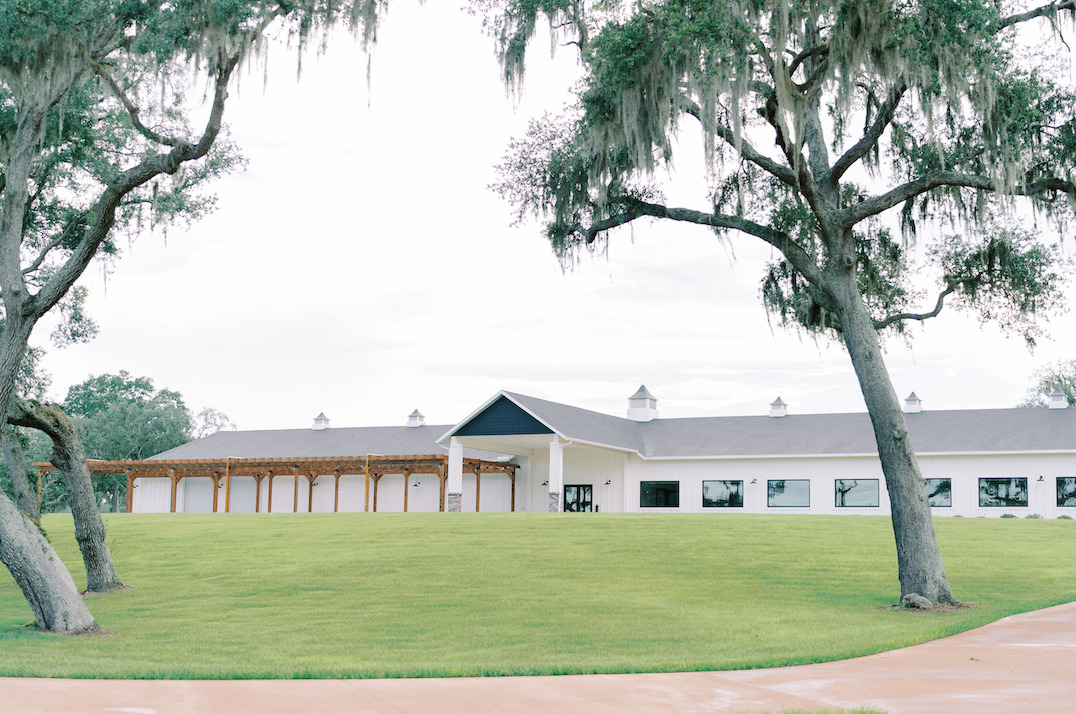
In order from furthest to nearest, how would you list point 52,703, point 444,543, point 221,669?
point 444,543, point 221,669, point 52,703

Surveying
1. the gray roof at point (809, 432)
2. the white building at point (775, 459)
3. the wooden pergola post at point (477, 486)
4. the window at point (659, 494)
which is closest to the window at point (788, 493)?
the white building at point (775, 459)

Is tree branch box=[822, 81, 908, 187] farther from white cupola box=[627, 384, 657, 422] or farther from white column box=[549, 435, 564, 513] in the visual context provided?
white cupola box=[627, 384, 657, 422]

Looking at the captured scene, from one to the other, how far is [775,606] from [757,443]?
22242mm

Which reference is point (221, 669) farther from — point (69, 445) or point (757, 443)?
point (757, 443)

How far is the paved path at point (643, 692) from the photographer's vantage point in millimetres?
7047

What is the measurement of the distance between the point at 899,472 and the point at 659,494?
74.1 ft

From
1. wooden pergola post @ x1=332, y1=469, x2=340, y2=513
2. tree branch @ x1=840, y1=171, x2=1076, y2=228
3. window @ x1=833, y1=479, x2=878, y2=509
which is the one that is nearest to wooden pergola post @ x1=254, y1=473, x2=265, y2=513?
wooden pergola post @ x1=332, y1=469, x2=340, y2=513

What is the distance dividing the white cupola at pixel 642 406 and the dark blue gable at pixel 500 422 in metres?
9.87

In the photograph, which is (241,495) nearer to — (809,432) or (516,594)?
(809,432)

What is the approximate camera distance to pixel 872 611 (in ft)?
46.7

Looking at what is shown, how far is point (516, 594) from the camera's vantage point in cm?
1570

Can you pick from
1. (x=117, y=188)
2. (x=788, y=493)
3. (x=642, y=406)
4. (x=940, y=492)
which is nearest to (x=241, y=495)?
(x=642, y=406)

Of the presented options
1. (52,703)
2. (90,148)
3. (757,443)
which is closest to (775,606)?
(52,703)

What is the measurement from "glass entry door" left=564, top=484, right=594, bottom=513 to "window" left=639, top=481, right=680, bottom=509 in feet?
6.25
